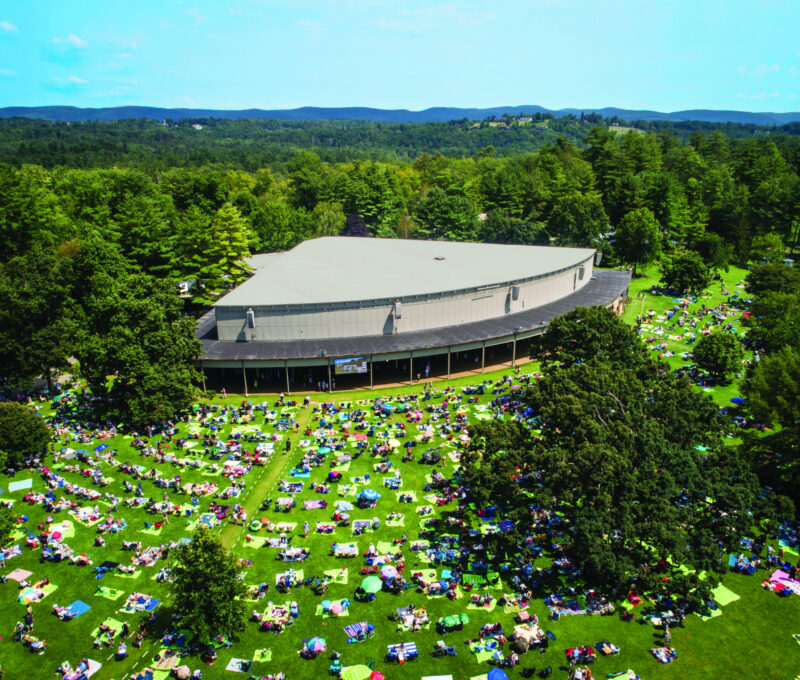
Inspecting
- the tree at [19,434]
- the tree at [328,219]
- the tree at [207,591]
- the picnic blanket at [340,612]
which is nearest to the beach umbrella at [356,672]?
the picnic blanket at [340,612]

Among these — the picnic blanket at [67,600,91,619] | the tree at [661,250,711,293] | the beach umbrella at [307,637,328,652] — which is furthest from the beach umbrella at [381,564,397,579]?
the tree at [661,250,711,293]

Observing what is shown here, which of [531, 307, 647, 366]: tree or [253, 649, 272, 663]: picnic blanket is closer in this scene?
[253, 649, 272, 663]: picnic blanket

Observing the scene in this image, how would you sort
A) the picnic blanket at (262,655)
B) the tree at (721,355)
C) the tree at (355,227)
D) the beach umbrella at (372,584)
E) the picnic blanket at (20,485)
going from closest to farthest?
the picnic blanket at (262,655), the beach umbrella at (372,584), the picnic blanket at (20,485), the tree at (721,355), the tree at (355,227)

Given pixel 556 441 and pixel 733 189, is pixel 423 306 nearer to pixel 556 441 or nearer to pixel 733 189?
pixel 556 441

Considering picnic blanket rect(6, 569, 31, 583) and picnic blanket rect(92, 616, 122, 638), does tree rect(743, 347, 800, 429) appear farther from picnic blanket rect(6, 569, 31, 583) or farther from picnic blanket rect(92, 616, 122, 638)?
picnic blanket rect(6, 569, 31, 583)

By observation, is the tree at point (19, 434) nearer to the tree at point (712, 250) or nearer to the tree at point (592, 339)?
the tree at point (592, 339)

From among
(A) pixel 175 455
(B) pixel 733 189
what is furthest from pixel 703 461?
(B) pixel 733 189
